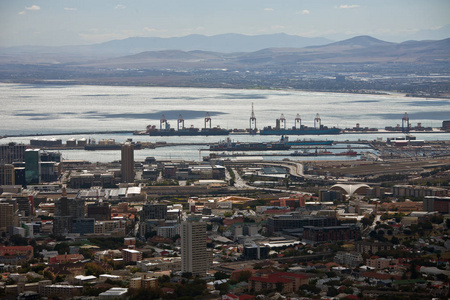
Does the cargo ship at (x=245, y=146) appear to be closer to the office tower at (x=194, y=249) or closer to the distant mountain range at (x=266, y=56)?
the office tower at (x=194, y=249)

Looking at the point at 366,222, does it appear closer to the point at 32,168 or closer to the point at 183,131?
the point at 32,168

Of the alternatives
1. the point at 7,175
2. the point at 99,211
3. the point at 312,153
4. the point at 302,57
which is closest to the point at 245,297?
the point at 99,211

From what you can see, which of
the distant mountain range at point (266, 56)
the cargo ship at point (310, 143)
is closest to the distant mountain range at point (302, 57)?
the distant mountain range at point (266, 56)

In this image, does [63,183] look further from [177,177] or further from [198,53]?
[198,53]

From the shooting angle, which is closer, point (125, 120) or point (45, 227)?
point (45, 227)

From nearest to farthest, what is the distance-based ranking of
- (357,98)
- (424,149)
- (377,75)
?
(424,149)
(357,98)
(377,75)

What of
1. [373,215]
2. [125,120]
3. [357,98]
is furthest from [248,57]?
[373,215]

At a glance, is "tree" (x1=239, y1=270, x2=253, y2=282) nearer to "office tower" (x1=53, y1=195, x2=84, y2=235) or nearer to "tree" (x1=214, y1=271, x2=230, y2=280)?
"tree" (x1=214, y1=271, x2=230, y2=280)
